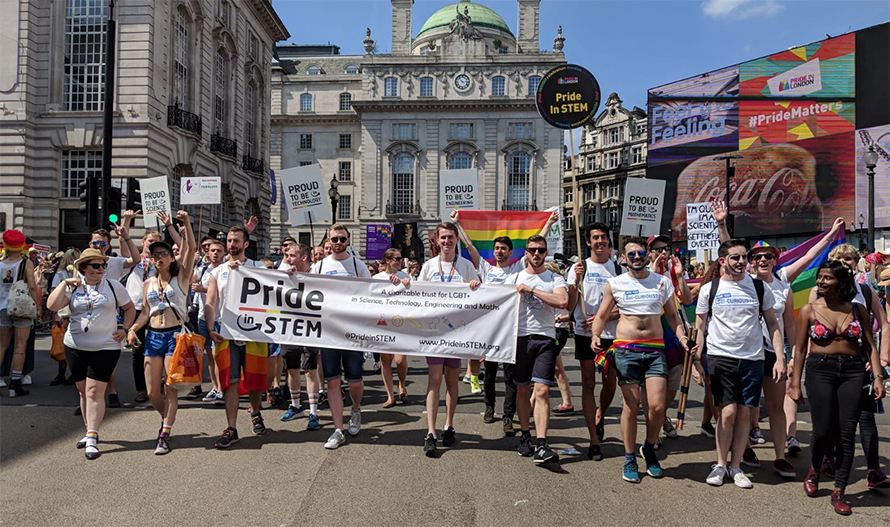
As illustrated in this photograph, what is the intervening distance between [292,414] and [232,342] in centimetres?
146

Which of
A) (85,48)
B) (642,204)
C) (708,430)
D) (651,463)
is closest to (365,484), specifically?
(651,463)

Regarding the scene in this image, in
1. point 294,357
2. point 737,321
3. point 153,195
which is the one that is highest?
point 153,195

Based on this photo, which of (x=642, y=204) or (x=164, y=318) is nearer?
(x=164, y=318)

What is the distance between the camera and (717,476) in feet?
16.7

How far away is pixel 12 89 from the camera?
24.4m

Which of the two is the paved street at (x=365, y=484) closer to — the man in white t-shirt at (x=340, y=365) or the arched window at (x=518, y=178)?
the man in white t-shirt at (x=340, y=365)

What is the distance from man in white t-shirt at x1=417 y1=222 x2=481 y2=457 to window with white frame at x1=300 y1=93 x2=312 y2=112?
2736 inches

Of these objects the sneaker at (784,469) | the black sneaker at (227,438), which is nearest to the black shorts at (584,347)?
the sneaker at (784,469)

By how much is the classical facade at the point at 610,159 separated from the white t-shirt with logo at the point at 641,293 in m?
73.7

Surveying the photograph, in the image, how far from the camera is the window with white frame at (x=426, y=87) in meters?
65.7

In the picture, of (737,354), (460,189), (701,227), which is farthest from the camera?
(701,227)

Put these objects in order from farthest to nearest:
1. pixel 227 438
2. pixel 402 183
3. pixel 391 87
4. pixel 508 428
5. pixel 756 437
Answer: pixel 402 183 < pixel 391 87 < pixel 508 428 < pixel 756 437 < pixel 227 438

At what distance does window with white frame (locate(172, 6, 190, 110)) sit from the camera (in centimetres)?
2758

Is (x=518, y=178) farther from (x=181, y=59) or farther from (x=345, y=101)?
(x=181, y=59)
